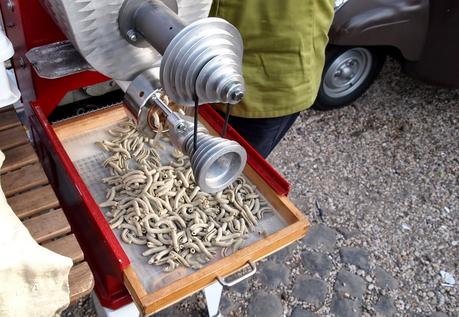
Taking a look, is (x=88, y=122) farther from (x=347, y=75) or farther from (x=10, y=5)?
(x=347, y=75)

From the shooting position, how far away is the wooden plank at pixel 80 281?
90 cm

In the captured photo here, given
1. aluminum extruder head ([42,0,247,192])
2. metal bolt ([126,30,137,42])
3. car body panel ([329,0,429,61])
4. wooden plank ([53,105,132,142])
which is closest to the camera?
aluminum extruder head ([42,0,247,192])

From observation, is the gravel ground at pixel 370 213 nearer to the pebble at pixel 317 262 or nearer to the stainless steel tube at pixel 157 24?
the pebble at pixel 317 262

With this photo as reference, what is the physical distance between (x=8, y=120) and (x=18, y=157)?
0.13 m

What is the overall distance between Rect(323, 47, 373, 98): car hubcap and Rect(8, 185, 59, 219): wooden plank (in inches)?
72.9

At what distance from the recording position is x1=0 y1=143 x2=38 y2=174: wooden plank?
1035 millimetres

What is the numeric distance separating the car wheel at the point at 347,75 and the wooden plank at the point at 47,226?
1.85 metres

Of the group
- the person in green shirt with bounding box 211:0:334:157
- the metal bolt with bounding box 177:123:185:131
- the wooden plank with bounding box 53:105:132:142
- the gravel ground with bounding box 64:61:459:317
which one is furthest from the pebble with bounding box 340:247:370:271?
the metal bolt with bounding box 177:123:185:131

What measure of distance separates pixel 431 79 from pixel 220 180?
2.21 metres

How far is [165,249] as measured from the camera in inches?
41.5

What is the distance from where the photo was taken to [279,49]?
4.03 feet

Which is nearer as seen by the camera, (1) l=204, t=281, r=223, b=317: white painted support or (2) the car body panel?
(1) l=204, t=281, r=223, b=317: white painted support

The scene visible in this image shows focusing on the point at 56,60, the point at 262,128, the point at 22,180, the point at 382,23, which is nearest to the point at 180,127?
the point at 56,60

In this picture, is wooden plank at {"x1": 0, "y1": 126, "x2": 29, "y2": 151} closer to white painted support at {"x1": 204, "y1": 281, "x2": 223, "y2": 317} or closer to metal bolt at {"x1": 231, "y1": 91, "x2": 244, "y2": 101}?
metal bolt at {"x1": 231, "y1": 91, "x2": 244, "y2": 101}
